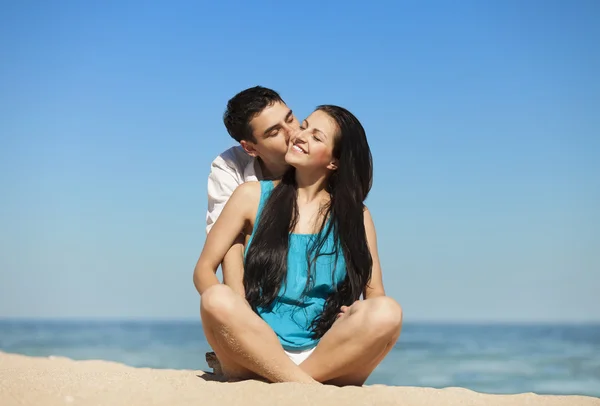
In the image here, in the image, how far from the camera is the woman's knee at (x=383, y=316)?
3.66m

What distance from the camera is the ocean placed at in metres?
16.0

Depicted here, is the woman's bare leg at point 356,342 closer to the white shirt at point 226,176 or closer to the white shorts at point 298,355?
the white shorts at point 298,355

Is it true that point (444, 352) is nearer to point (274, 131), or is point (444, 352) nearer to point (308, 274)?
point (274, 131)

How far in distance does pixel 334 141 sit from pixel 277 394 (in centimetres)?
149

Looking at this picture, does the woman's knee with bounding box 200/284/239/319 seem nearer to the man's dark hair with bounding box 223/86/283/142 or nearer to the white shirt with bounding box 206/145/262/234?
the white shirt with bounding box 206/145/262/234

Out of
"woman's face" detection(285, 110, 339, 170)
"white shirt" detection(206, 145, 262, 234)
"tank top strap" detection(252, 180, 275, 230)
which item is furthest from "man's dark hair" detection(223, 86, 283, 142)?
"woman's face" detection(285, 110, 339, 170)


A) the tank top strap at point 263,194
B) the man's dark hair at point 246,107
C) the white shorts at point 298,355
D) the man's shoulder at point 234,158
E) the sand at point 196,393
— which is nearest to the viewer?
the sand at point 196,393

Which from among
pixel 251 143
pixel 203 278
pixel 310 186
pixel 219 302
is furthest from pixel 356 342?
pixel 251 143

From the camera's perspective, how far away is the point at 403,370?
17.6 meters

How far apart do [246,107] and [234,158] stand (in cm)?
37

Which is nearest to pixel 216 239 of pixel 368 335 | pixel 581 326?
pixel 368 335

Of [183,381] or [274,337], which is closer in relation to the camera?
[274,337]

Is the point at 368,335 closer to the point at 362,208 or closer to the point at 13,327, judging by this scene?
the point at 362,208

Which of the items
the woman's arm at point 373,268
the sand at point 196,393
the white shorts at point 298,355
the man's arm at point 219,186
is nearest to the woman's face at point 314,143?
the woman's arm at point 373,268
